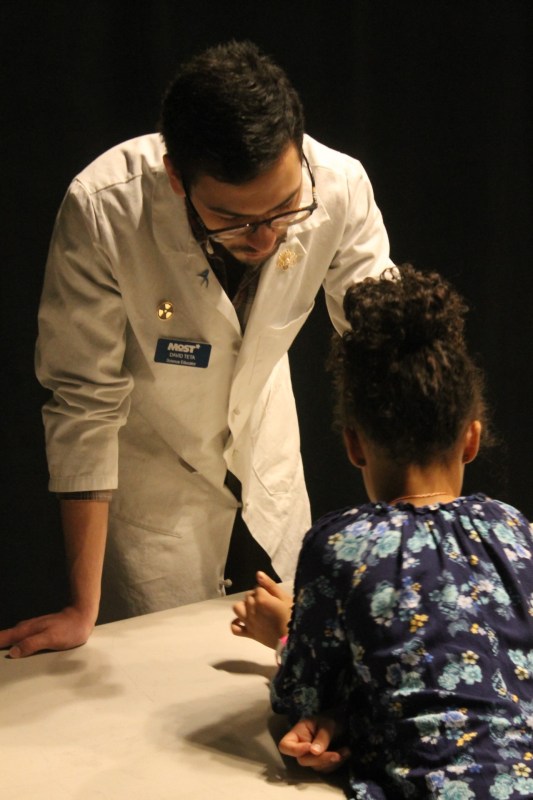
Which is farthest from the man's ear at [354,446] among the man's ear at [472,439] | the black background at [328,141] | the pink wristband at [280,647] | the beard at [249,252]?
the black background at [328,141]

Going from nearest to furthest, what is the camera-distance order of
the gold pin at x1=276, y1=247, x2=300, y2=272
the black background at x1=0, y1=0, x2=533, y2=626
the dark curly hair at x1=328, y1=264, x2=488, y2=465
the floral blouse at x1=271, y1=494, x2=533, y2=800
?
the floral blouse at x1=271, y1=494, x2=533, y2=800 → the dark curly hair at x1=328, y1=264, x2=488, y2=465 → the gold pin at x1=276, y1=247, x2=300, y2=272 → the black background at x1=0, y1=0, x2=533, y2=626

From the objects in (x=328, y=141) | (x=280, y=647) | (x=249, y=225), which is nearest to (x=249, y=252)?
(x=249, y=225)

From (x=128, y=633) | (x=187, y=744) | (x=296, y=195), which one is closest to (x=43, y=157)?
(x=296, y=195)

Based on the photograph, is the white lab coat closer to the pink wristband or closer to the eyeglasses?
the eyeglasses

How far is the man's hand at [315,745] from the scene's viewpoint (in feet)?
3.26

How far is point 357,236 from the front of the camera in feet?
5.20

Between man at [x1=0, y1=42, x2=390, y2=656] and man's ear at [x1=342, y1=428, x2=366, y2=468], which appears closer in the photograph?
man's ear at [x1=342, y1=428, x2=366, y2=468]

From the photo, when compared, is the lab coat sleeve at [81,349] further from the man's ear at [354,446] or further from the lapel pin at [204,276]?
the man's ear at [354,446]

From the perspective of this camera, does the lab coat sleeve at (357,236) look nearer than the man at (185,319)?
No

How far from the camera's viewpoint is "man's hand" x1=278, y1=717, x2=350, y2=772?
39.2 inches

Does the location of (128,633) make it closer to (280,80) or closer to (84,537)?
(84,537)

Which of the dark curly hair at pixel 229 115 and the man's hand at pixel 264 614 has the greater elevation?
the dark curly hair at pixel 229 115

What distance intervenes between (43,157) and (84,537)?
41.8 inches

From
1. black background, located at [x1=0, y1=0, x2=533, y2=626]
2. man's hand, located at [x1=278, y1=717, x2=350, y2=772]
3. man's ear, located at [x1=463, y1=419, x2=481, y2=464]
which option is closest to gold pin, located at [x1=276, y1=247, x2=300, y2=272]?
man's ear, located at [x1=463, y1=419, x2=481, y2=464]
